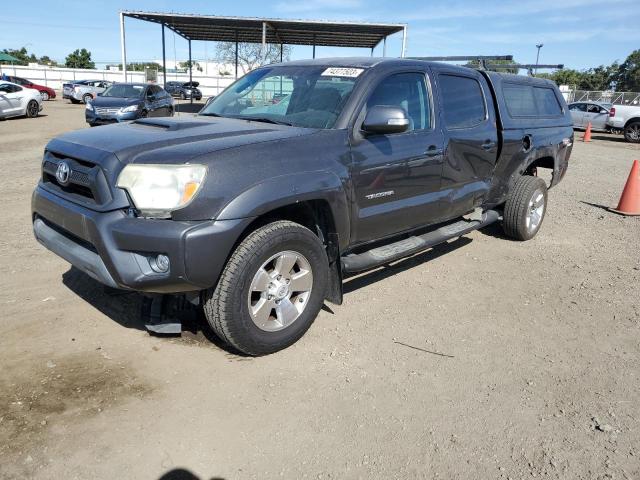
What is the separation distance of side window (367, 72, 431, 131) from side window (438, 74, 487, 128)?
0.88 feet

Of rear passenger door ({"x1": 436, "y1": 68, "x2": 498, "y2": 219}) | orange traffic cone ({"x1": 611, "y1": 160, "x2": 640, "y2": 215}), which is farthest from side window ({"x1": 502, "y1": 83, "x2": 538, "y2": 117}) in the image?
orange traffic cone ({"x1": 611, "y1": 160, "x2": 640, "y2": 215})

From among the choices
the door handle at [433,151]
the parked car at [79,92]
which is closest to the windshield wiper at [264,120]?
the door handle at [433,151]

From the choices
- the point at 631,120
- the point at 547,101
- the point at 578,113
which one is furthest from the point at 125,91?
the point at 631,120

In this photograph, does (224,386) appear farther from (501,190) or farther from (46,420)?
(501,190)

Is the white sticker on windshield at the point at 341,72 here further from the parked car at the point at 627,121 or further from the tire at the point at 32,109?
the parked car at the point at 627,121

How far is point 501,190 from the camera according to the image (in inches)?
229

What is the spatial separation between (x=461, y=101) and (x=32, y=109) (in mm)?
20850

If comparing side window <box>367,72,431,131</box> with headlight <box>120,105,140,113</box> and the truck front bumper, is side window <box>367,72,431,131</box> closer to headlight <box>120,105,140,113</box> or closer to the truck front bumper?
the truck front bumper

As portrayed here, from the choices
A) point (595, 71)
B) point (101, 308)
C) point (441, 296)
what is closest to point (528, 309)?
point (441, 296)

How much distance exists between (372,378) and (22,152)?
11193mm

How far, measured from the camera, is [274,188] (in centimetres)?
311

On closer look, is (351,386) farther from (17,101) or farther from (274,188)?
(17,101)

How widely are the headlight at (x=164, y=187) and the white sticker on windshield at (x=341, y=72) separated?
1617 millimetres

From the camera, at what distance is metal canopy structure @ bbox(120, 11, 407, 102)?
2273 centimetres
